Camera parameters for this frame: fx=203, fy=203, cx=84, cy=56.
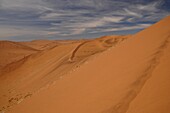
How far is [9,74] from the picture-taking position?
82.7 feet

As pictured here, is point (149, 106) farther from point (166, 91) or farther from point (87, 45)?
point (87, 45)

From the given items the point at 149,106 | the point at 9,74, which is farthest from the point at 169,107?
the point at 9,74

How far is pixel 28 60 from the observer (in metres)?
28.6

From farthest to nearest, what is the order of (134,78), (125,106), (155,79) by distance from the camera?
(134,78)
(155,79)
(125,106)

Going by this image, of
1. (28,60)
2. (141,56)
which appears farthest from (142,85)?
(28,60)

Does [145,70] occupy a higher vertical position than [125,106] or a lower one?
higher

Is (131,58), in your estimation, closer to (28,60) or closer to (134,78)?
(134,78)

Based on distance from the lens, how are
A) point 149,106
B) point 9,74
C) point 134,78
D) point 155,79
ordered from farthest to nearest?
point 9,74
point 134,78
point 155,79
point 149,106

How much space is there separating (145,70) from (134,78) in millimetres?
296

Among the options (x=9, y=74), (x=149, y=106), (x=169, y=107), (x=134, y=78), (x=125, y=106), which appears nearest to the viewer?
(x=169, y=107)

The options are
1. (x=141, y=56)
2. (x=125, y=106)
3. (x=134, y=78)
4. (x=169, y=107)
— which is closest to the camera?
(x=169, y=107)

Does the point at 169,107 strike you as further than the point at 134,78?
No

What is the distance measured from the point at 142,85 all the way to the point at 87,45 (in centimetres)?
2203

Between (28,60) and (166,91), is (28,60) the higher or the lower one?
the lower one
